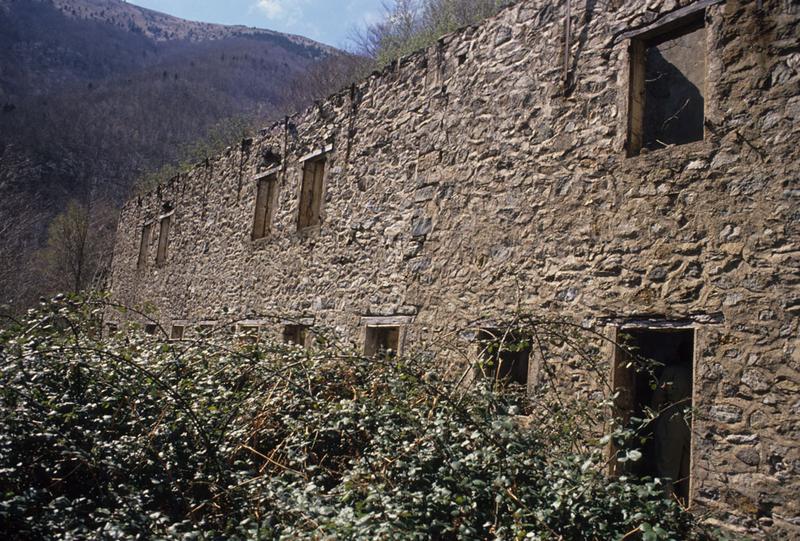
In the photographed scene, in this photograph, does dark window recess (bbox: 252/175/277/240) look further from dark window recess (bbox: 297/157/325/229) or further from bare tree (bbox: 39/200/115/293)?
bare tree (bbox: 39/200/115/293)

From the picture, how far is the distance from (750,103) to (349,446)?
3714 millimetres

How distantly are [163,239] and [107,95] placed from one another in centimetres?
3301

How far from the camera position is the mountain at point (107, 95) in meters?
29.0

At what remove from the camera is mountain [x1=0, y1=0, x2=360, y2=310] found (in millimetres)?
29047

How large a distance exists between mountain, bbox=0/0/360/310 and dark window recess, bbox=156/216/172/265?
148 inches

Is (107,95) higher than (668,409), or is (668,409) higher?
(107,95)

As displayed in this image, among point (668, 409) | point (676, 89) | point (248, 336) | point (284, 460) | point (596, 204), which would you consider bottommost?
point (284, 460)

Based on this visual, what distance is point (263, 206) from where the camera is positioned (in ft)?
34.0

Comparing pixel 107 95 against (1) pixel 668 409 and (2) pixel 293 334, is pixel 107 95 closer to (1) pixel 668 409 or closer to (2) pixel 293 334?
(2) pixel 293 334

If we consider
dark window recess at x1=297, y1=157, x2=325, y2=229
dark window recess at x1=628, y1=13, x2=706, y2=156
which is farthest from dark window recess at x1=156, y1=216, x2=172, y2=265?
dark window recess at x1=628, y1=13, x2=706, y2=156

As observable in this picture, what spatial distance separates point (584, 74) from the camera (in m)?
5.36

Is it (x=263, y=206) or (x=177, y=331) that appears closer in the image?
(x=263, y=206)

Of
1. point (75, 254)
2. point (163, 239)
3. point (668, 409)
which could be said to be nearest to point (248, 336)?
point (668, 409)

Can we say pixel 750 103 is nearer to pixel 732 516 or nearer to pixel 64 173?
pixel 732 516
